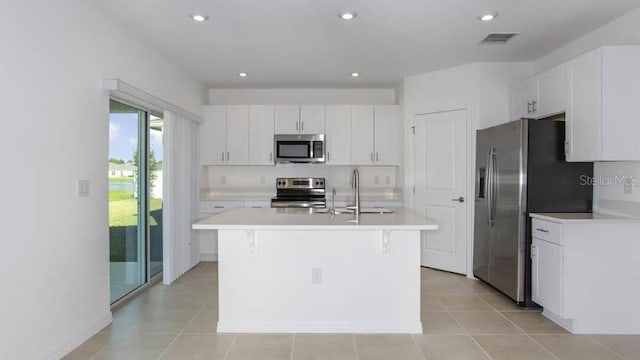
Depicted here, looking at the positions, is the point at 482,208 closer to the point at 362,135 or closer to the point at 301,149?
the point at 362,135

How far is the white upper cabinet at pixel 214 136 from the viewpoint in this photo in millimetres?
5695

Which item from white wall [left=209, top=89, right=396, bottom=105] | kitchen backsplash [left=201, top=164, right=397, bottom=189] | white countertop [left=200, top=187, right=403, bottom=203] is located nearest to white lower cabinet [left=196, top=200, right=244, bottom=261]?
white countertop [left=200, top=187, right=403, bottom=203]

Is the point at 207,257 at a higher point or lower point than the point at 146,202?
lower

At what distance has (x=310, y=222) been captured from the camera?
2914 mm

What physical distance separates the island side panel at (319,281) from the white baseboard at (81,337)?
3.05ft

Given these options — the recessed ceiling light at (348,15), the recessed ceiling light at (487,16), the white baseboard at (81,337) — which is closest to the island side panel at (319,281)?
the white baseboard at (81,337)

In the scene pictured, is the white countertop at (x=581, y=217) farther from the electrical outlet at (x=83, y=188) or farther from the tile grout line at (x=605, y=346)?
the electrical outlet at (x=83, y=188)

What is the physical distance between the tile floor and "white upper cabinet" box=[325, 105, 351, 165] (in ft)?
8.55

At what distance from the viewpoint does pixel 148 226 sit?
166 inches

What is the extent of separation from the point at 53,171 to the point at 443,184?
3.97 metres

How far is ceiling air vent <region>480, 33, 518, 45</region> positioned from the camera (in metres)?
3.68

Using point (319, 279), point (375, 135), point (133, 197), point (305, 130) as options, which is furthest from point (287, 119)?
point (319, 279)

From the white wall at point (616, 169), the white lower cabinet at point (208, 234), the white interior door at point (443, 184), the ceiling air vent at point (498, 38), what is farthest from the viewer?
the white lower cabinet at point (208, 234)

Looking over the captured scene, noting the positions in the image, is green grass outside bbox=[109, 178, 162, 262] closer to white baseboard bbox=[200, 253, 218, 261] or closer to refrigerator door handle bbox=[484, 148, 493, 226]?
white baseboard bbox=[200, 253, 218, 261]
